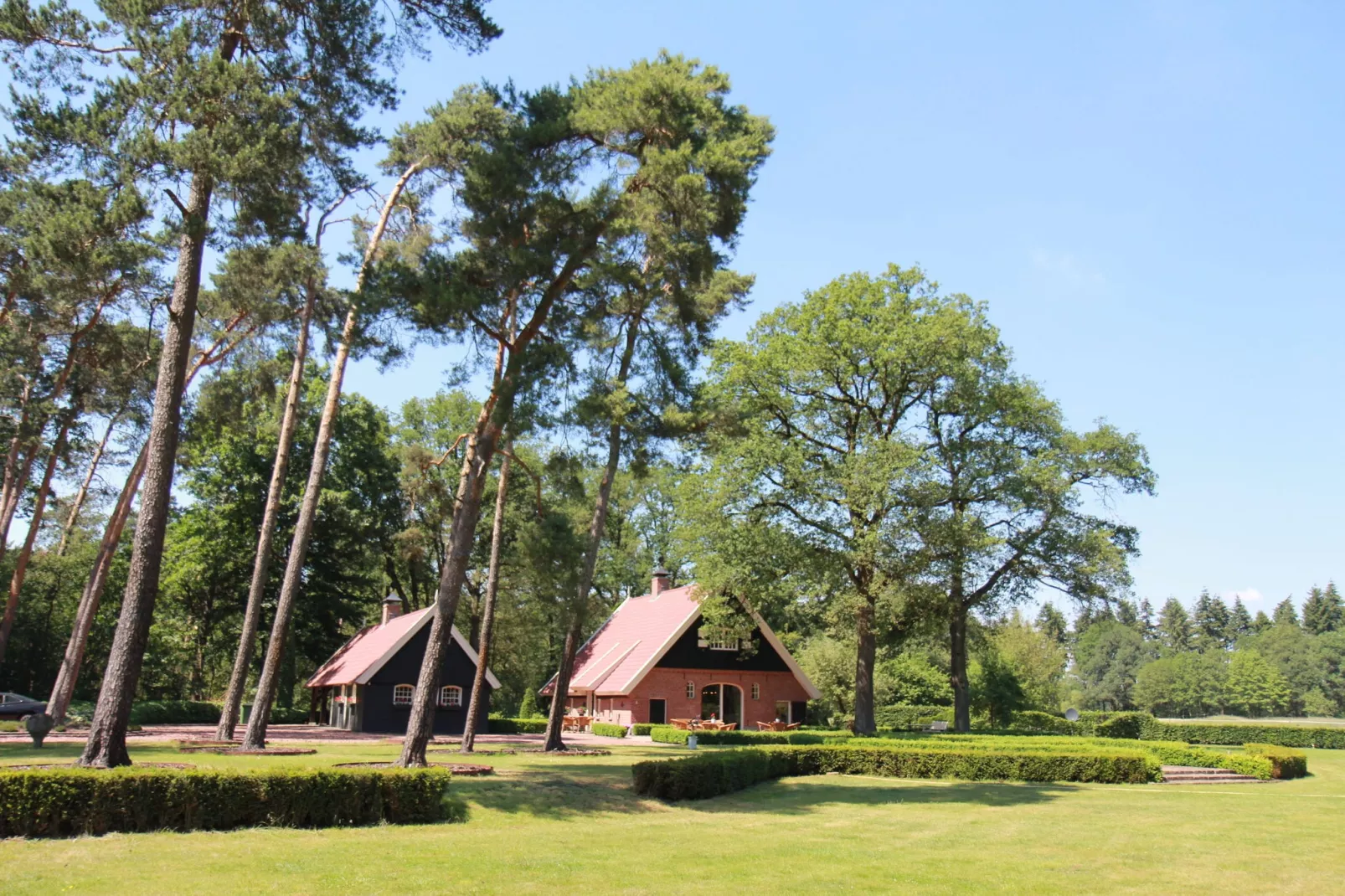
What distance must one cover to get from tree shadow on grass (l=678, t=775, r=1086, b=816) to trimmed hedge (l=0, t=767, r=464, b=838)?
5.35 metres

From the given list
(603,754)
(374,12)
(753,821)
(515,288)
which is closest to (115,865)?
(753,821)

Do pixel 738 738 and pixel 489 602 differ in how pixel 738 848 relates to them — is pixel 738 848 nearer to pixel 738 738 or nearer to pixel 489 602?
pixel 489 602

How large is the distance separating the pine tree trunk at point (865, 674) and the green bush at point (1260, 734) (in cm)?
1929

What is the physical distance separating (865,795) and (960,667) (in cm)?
1573

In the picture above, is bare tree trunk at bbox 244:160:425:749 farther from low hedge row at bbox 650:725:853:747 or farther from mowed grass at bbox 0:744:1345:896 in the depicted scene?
low hedge row at bbox 650:725:853:747

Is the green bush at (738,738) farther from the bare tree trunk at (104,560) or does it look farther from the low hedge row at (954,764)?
the bare tree trunk at (104,560)

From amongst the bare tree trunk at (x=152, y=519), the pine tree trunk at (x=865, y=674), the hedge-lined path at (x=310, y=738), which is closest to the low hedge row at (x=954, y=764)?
the pine tree trunk at (x=865, y=674)

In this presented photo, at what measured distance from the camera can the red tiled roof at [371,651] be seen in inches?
1331

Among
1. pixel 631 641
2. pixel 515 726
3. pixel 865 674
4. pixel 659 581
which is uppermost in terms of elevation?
pixel 659 581

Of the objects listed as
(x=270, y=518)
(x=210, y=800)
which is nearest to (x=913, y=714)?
(x=270, y=518)

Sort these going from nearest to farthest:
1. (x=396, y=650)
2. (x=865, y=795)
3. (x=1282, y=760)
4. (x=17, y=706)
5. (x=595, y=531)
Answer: (x=865, y=795), (x=595, y=531), (x=1282, y=760), (x=396, y=650), (x=17, y=706)

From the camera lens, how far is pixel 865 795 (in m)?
18.3

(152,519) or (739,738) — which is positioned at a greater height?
(152,519)

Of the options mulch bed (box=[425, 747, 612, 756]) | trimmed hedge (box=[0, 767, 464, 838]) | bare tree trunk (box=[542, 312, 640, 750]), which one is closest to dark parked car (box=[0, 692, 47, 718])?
mulch bed (box=[425, 747, 612, 756])
